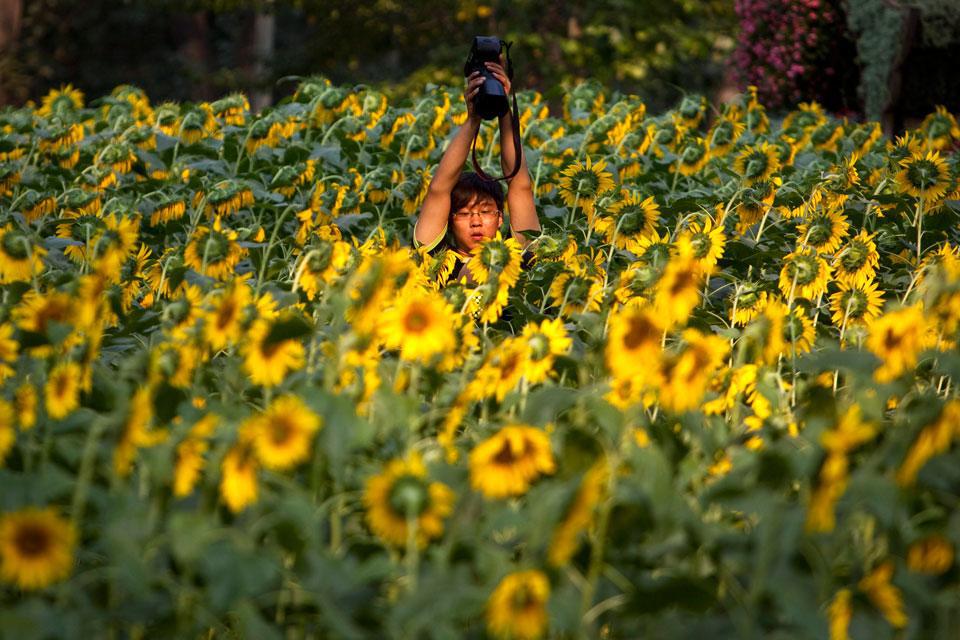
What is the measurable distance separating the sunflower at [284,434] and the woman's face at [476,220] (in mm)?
2554

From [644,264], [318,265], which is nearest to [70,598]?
[318,265]

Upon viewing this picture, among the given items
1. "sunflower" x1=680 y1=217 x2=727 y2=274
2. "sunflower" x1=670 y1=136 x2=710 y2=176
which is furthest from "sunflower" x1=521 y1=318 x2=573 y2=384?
"sunflower" x1=670 y1=136 x2=710 y2=176

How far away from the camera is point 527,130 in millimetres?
6367

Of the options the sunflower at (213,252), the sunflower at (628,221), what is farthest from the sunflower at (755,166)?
the sunflower at (213,252)

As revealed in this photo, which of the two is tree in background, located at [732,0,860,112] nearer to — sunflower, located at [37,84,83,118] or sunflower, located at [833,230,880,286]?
sunflower, located at [37,84,83,118]

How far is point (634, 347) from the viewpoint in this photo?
2420 mm

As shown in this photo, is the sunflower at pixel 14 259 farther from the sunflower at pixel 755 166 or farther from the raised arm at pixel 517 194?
the sunflower at pixel 755 166

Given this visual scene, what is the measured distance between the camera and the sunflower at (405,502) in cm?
219

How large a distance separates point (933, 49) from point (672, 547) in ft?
24.8

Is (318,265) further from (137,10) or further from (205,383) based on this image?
(137,10)

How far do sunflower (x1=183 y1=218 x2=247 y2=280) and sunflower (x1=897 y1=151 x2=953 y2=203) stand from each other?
2.08m

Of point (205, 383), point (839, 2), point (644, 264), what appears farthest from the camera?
point (839, 2)

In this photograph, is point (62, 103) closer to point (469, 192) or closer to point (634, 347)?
point (469, 192)

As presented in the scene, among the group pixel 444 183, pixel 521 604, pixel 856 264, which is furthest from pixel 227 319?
pixel 444 183
